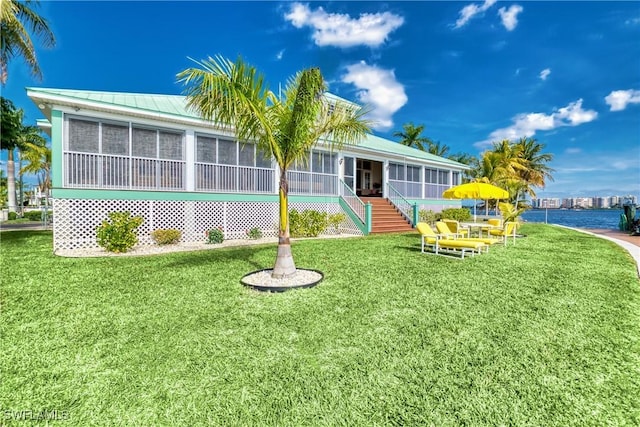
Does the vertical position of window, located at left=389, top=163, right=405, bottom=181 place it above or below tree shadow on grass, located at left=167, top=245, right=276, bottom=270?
above

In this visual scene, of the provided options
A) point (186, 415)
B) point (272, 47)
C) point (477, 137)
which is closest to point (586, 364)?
point (186, 415)

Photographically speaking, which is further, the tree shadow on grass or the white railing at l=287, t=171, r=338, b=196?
the white railing at l=287, t=171, r=338, b=196

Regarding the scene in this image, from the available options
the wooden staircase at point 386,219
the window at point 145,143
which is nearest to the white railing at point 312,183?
the wooden staircase at point 386,219

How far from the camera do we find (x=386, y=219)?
51.1 feet

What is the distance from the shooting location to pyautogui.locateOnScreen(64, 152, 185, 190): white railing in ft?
31.2

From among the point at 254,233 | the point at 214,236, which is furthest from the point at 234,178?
the point at 214,236

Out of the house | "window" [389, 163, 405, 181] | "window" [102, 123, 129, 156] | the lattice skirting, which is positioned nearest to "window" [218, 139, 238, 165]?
the house

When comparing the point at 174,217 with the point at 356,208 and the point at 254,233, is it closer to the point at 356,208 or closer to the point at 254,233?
the point at 254,233

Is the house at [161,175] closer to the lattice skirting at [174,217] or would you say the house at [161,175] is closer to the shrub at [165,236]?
the lattice skirting at [174,217]

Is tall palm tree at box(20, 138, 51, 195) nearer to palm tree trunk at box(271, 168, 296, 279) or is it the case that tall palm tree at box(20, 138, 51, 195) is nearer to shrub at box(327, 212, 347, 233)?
shrub at box(327, 212, 347, 233)

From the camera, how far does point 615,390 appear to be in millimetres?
2592

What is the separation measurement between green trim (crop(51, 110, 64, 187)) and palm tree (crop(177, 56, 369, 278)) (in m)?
6.83

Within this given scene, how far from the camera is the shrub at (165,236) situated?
34.5 feet

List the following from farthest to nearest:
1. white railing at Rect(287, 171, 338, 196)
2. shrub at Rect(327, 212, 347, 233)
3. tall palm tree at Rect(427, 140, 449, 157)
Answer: tall palm tree at Rect(427, 140, 449, 157) < white railing at Rect(287, 171, 338, 196) < shrub at Rect(327, 212, 347, 233)
